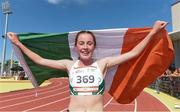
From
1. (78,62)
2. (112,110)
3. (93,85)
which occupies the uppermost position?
(78,62)

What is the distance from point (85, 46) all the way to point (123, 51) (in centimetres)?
109

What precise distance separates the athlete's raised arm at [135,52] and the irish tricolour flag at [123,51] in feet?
0.92

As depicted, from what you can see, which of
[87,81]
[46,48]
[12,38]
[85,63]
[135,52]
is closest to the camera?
[87,81]

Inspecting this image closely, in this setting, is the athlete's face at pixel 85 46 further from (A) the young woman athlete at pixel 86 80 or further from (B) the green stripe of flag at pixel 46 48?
(B) the green stripe of flag at pixel 46 48

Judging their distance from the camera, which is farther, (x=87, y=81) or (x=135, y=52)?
(x=135, y=52)

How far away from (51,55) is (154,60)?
131cm

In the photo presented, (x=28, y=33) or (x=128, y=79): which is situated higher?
(x=28, y=33)

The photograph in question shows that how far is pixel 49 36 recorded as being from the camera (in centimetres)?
450

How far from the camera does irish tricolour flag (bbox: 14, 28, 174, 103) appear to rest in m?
4.17

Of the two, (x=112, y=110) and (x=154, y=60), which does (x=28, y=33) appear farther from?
(x=112, y=110)

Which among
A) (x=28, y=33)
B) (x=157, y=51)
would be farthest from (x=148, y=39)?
(x=28, y=33)

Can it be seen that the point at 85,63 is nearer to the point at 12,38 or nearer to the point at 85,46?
the point at 85,46

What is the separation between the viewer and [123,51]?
14.4ft

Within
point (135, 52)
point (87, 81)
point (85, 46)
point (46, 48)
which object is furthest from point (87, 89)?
point (46, 48)
